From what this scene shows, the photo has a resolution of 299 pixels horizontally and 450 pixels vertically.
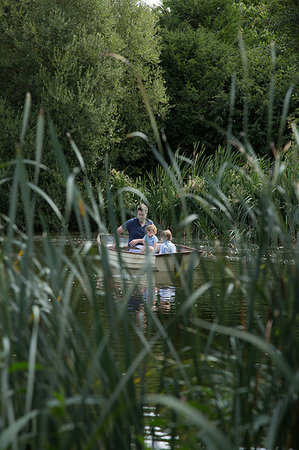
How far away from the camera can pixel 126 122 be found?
24688mm

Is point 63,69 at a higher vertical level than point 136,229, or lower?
higher

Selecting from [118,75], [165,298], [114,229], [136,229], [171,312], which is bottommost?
[165,298]

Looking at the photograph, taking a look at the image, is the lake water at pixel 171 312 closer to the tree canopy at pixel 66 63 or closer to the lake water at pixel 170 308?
the lake water at pixel 170 308

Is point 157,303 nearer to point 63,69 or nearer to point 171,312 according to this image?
point 171,312

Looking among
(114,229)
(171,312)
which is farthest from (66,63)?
(114,229)

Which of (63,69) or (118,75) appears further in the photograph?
(118,75)

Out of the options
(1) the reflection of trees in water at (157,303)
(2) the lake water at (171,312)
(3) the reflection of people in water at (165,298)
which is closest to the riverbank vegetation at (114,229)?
(2) the lake water at (171,312)

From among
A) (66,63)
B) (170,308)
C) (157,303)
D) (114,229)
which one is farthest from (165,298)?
(66,63)

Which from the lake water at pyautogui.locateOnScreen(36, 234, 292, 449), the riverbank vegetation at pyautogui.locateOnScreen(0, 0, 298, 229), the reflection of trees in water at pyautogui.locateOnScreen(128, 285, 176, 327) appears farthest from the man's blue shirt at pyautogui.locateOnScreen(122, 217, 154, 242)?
the riverbank vegetation at pyautogui.locateOnScreen(0, 0, 298, 229)

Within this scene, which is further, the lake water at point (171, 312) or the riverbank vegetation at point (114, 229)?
the lake water at point (171, 312)

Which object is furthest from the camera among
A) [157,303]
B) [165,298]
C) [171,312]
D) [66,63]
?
[66,63]

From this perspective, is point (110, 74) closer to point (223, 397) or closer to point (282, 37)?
point (282, 37)

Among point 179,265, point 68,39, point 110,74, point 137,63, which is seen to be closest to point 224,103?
point 137,63

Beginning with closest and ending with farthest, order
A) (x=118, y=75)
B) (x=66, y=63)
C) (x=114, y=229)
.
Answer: (x=114, y=229)
(x=66, y=63)
(x=118, y=75)
